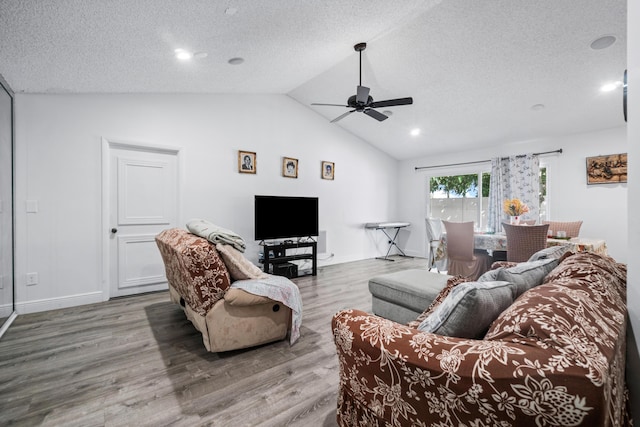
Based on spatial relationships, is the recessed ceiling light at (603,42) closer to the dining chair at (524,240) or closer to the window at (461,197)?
the dining chair at (524,240)

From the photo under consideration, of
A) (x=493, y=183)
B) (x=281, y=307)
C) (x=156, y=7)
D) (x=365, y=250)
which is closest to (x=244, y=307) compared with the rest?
(x=281, y=307)

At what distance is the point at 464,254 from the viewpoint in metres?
3.99

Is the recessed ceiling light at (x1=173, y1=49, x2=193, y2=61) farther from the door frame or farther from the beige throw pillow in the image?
the beige throw pillow

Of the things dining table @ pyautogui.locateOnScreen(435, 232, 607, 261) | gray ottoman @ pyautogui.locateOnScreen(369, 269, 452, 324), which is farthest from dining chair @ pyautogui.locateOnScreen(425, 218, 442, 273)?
gray ottoman @ pyautogui.locateOnScreen(369, 269, 452, 324)

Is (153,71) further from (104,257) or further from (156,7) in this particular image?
(104,257)

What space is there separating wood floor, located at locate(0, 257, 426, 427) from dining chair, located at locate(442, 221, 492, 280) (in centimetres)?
220

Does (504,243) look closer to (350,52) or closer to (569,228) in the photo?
(569,228)

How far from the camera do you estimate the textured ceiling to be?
2162 millimetres

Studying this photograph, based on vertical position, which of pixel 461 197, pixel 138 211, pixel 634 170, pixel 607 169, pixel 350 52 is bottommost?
pixel 138 211

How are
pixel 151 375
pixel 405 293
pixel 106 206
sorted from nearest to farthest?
pixel 151 375, pixel 405 293, pixel 106 206

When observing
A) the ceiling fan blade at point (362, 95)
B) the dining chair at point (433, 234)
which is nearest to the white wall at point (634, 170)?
the ceiling fan blade at point (362, 95)

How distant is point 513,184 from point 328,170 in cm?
341

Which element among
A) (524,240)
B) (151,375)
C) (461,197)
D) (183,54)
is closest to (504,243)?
(524,240)

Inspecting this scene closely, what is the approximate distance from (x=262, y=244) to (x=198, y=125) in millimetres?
1978
